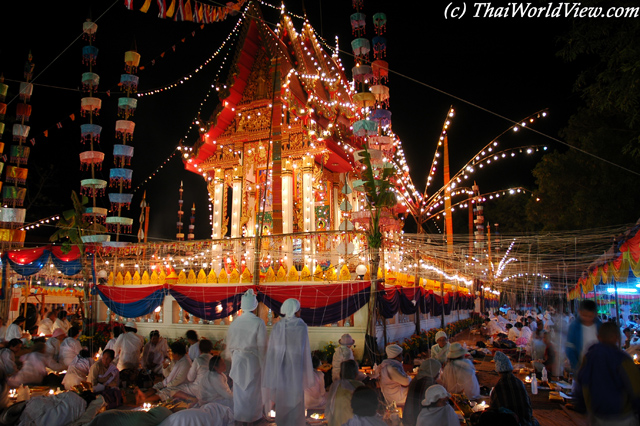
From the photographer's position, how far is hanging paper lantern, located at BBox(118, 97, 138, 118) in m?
12.4

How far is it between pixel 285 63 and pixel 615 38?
11.0 metres

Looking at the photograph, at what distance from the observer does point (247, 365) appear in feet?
19.6

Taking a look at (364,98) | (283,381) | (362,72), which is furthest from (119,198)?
(283,381)

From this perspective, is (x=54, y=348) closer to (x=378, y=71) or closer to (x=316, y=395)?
(x=316, y=395)

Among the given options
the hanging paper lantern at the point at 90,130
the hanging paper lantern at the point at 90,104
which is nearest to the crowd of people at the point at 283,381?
the hanging paper lantern at the point at 90,130

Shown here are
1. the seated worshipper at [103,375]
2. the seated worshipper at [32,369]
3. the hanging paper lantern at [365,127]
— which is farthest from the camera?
the hanging paper lantern at [365,127]

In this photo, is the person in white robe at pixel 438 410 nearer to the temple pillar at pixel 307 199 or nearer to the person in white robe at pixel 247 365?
the person in white robe at pixel 247 365

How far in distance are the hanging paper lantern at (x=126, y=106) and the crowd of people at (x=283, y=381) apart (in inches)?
257

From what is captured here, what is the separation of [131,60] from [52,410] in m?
10.5

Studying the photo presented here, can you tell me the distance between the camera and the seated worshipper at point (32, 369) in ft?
27.3

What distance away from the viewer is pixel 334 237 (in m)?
14.0

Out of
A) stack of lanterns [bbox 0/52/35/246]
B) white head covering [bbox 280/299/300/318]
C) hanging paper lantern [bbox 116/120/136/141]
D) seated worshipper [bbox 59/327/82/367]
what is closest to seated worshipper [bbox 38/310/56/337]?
stack of lanterns [bbox 0/52/35/246]

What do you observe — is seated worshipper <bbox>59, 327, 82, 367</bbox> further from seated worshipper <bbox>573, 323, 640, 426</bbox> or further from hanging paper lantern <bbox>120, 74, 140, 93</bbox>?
seated worshipper <bbox>573, 323, 640, 426</bbox>

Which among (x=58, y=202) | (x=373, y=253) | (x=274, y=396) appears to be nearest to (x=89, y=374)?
(x=274, y=396)
